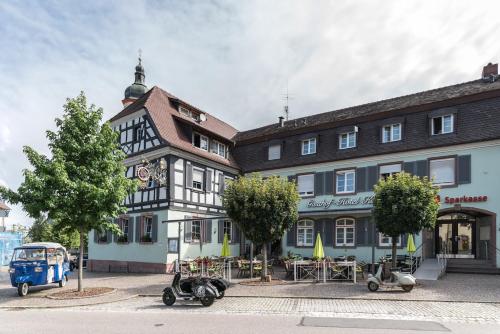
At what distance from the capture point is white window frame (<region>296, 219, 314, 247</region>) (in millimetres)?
24906

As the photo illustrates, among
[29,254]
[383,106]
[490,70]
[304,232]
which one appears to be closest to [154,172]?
[29,254]

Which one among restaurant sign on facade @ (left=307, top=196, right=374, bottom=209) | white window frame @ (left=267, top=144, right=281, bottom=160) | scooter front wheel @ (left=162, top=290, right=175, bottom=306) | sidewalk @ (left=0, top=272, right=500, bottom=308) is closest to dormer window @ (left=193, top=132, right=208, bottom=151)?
white window frame @ (left=267, top=144, right=281, bottom=160)

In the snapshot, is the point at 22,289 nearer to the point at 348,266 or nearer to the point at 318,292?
the point at 318,292

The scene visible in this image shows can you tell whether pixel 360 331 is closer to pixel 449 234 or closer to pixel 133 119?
pixel 449 234

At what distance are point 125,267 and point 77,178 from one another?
1018cm

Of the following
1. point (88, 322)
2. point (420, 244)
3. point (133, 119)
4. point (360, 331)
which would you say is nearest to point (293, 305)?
point (360, 331)

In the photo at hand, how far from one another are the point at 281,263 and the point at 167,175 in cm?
834

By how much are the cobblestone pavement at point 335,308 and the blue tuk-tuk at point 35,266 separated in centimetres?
414

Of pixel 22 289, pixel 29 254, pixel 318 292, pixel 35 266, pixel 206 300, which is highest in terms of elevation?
pixel 29 254

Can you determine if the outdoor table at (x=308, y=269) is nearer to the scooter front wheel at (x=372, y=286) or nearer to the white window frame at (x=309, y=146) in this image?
→ the scooter front wheel at (x=372, y=286)

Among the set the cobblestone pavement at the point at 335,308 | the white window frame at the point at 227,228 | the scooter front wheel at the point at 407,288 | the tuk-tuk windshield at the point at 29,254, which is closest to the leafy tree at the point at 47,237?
the white window frame at the point at 227,228

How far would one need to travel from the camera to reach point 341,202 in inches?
934

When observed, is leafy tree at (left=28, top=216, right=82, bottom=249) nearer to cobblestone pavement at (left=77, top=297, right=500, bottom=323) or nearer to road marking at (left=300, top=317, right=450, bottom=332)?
cobblestone pavement at (left=77, top=297, right=500, bottom=323)

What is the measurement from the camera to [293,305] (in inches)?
465
